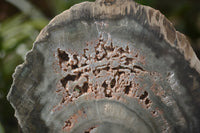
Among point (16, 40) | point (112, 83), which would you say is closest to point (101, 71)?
point (112, 83)

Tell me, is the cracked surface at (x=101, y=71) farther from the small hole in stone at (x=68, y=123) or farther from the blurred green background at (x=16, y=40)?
the blurred green background at (x=16, y=40)

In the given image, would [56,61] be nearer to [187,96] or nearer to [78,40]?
[78,40]

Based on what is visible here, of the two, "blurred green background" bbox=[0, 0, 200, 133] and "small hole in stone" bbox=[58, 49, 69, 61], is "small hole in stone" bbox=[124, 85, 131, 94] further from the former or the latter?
"blurred green background" bbox=[0, 0, 200, 133]

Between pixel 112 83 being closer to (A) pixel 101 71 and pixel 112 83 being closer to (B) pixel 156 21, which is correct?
(A) pixel 101 71

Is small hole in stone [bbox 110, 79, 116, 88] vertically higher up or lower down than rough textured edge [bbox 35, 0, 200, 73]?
lower down

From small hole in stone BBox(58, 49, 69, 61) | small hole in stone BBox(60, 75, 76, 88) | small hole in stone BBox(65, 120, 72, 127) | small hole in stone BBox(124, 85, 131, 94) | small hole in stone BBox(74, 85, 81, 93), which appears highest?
small hole in stone BBox(58, 49, 69, 61)

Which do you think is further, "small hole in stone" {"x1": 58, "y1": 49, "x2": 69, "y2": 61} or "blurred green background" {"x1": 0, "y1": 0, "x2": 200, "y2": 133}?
"blurred green background" {"x1": 0, "y1": 0, "x2": 200, "y2": 133}

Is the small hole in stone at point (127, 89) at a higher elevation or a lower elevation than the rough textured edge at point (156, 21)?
lower

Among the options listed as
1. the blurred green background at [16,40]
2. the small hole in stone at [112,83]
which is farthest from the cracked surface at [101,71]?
the blurred green background at [16,40]

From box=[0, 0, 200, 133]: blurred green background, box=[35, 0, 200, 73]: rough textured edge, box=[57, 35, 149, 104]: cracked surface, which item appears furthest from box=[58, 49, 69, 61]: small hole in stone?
box=[0, 0, 200, 133]: blurred green background

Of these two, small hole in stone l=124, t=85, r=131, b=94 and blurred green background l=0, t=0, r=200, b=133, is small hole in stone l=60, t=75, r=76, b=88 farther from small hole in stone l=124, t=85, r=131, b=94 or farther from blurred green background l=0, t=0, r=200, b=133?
blurred green background l=0, t=0, r=200, b=133

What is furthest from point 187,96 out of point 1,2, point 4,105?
point 1,2

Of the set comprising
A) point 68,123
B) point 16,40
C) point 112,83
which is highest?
point 16,40
